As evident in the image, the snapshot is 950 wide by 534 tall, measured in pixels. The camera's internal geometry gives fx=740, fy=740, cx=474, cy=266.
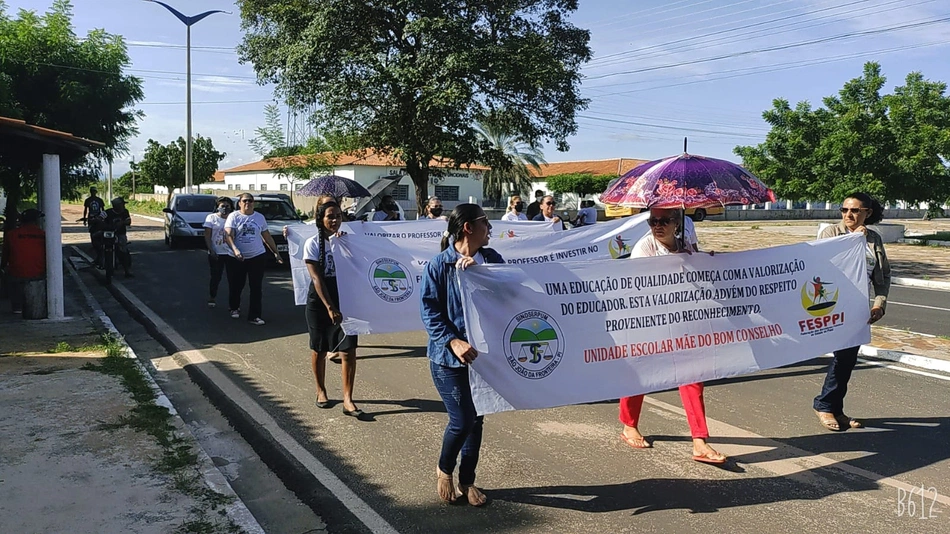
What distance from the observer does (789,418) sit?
20.2 feet

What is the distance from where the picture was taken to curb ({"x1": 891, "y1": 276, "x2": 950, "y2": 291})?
17078mm

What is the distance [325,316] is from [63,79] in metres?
21.5

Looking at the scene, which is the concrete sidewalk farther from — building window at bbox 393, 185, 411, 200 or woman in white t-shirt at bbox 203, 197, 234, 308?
building window at bbox 393, 185, 411, 200

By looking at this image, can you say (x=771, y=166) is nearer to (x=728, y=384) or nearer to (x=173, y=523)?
(x=728, y=384)

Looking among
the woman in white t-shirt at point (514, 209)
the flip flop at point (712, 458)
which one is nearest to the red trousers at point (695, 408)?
the flip flop at point (712, 458)

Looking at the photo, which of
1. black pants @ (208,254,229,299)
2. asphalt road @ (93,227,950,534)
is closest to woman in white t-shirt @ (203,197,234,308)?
black pants @ (208,254,229,299)

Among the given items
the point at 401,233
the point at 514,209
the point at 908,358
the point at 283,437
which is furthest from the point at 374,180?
the point at 283,437

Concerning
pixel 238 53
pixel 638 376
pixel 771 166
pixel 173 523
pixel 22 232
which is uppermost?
pixel 238 53

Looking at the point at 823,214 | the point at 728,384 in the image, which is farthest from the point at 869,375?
the point at 823,214

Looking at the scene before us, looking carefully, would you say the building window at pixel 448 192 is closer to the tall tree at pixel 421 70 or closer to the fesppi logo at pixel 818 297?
the tall tree at pixel 421 70

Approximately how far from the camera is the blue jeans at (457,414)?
4137 mm

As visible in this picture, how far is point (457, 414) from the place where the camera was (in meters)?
4.15

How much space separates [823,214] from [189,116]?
5782 centimetres

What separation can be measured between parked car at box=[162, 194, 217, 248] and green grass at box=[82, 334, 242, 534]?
14002 mm
